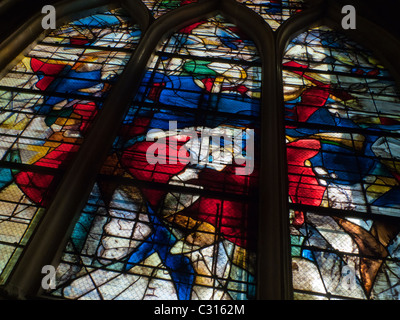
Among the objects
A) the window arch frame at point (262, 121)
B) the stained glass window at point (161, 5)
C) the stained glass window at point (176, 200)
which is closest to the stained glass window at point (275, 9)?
the window arch frame at point (262, 121)

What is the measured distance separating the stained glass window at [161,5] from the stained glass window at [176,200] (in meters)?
1.24

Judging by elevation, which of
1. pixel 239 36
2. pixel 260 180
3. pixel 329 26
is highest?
pixel 329 26

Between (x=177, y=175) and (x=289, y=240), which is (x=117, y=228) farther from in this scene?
(x=289, y=240)

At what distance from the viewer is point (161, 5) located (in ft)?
17.3

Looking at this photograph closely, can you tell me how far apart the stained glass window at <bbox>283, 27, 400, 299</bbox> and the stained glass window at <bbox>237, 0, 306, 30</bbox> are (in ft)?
1.39

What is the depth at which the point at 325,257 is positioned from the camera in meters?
2.71

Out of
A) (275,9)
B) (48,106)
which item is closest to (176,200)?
(48,106)

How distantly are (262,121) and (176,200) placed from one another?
3.89 feet

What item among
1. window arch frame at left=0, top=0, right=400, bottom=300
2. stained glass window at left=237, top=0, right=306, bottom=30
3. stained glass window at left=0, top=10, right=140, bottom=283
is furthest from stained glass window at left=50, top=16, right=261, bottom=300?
stained glass window at left=237, top=0, right=306, bottom=30

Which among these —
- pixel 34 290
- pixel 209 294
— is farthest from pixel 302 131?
pixel 34 290

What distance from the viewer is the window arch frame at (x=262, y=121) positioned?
2430 mm

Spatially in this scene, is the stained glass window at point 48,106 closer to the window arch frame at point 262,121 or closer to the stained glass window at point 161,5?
the window arch frame at point 262,121
